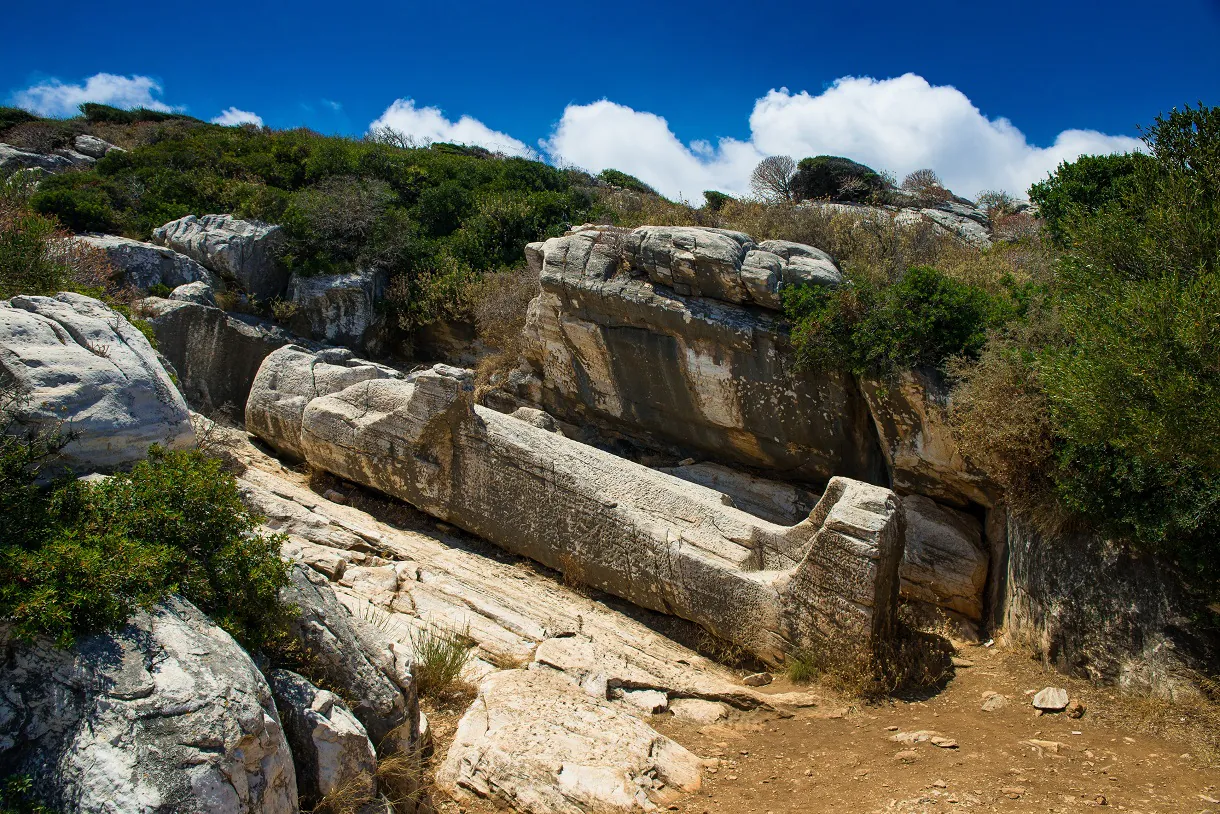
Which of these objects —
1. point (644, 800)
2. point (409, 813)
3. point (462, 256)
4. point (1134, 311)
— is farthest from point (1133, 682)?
point (462, 256)

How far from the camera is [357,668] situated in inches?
171

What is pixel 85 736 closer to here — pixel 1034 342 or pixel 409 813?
pixel 409 813

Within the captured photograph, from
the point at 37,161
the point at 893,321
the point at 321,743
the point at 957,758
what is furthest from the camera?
the point at 37,161

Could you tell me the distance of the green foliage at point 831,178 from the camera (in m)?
20.5

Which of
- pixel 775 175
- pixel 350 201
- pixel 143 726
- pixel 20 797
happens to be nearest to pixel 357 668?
pixel 143 726

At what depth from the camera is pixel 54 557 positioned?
336 cm

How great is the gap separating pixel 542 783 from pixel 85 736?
250cm

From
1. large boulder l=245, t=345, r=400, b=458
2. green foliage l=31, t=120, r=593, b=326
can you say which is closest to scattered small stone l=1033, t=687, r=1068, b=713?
large boulder l=245, t=345, r=400, b=458

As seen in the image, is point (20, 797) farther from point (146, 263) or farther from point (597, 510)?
point (146, 263)

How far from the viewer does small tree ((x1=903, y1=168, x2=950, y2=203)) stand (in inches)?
789

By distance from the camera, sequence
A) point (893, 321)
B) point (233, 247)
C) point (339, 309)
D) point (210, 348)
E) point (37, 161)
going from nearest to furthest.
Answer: point (893, 321)
point (210, 348)
point (233, 247)
point (339, 309)
point (37, 161)

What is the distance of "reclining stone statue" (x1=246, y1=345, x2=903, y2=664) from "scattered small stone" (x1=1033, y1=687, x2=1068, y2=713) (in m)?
1.22

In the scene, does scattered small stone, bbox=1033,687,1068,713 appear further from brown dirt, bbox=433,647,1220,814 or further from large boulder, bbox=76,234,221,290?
large boulder, bbox=76,234,221,290

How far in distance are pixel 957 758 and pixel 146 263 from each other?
42.2ft
